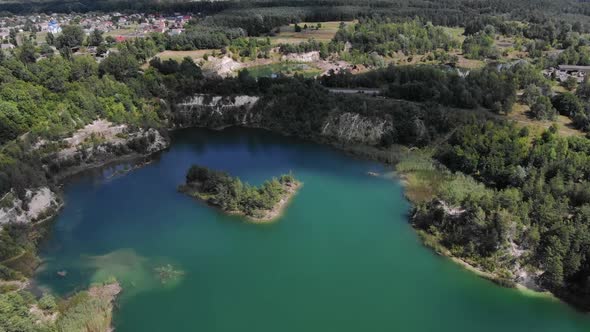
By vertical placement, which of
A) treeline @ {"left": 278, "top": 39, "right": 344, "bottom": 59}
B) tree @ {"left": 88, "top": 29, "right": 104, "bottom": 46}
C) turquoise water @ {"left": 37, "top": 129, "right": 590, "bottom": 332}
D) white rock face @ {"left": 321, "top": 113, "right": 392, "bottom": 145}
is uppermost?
tree @ {"left": 88, "top": 29, "right": 104, "bottom": 46}

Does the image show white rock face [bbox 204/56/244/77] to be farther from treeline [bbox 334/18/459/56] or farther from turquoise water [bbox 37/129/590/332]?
turquoise water [bbox 37/129/590/332]

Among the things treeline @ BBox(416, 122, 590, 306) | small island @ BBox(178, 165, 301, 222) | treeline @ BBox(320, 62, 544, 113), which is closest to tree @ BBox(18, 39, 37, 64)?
treeline @ BBox(320, 62, 544, 113)

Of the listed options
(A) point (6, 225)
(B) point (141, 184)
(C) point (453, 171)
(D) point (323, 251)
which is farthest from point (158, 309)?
(C) point (453, 171)

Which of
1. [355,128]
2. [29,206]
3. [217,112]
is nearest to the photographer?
[29,206]

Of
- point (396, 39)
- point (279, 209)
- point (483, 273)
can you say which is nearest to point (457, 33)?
point (396, 39)

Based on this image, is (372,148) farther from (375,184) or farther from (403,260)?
(403,260)

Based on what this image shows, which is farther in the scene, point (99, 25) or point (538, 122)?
point (99, 25)

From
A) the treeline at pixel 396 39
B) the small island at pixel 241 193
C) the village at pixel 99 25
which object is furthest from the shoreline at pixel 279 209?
the village at pixel 99 25

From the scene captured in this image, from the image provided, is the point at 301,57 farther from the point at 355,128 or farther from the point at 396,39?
the point at 355,128
